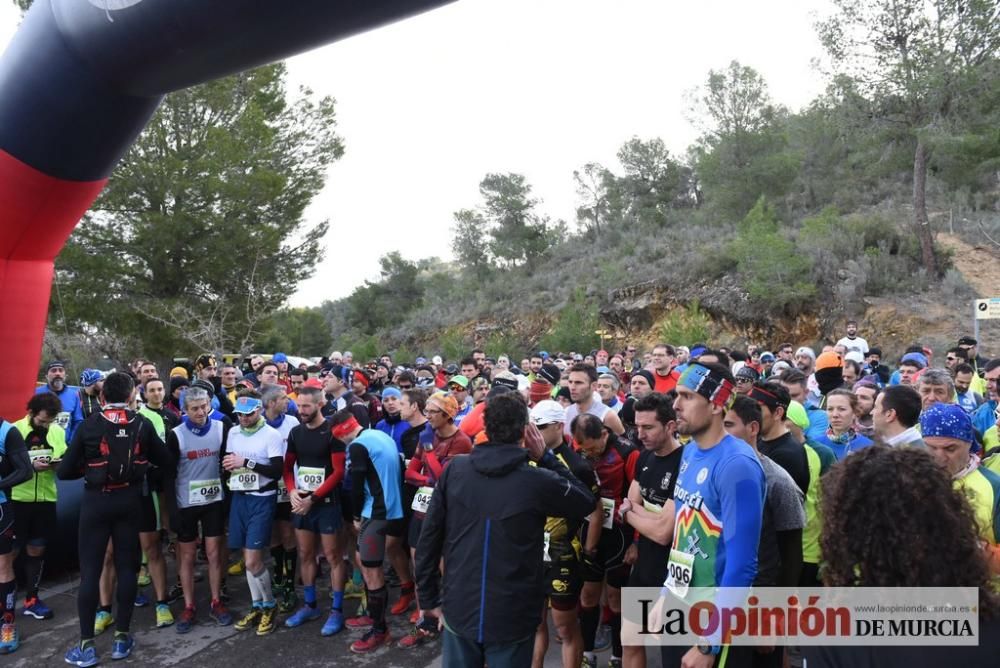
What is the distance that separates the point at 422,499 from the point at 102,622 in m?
3.03

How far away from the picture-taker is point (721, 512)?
2.83m

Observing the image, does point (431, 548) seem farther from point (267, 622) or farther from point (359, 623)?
point (267, 622)

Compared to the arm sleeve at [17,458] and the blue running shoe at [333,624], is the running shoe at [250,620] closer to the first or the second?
the blue running shoe at [333,624]

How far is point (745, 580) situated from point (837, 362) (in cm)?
546

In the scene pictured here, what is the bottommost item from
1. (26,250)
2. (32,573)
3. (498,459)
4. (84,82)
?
(32,573)

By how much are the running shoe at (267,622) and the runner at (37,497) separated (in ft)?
7.00

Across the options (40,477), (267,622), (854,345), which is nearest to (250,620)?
(267,622)

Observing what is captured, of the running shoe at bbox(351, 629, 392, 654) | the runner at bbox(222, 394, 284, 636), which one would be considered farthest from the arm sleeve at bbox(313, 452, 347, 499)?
the running shoe at bbox(351, 629, 392, 654)

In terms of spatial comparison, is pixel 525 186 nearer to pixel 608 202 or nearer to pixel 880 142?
pixel 608 202

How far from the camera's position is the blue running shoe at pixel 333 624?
530 centimetres

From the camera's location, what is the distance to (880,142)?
21375mm

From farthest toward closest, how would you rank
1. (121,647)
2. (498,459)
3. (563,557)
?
(121,647) < (563,557) < (498,459)

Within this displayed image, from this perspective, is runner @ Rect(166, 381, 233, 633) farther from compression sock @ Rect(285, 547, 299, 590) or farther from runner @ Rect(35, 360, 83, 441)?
runner @ Rect(35, 360, 83, 441)

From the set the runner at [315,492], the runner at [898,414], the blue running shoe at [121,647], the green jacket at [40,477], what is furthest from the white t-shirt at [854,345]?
the green jacket at [40,477]
